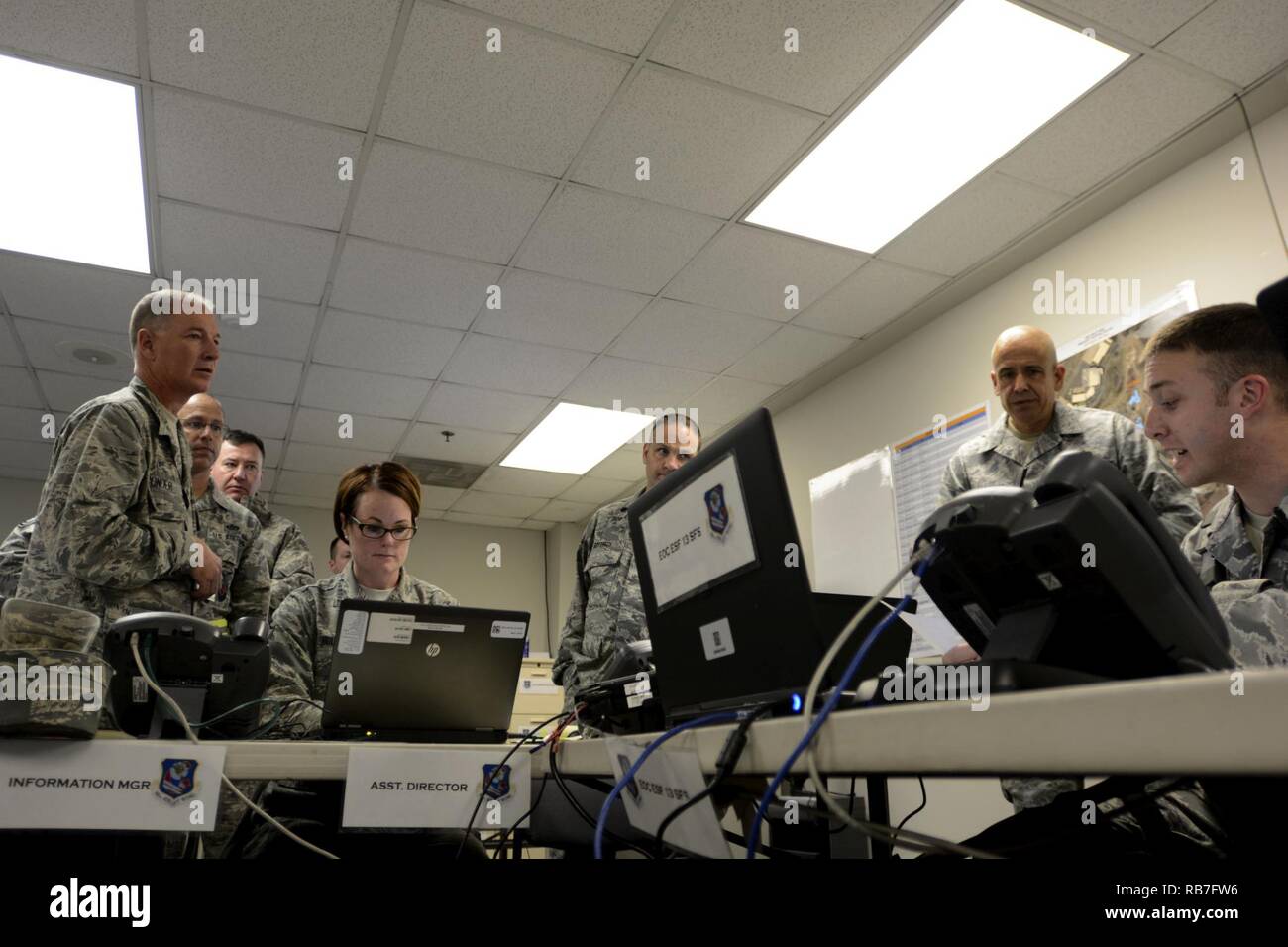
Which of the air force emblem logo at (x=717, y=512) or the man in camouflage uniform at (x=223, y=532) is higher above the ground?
the man in camouflage uniform at (x=223, y=532)

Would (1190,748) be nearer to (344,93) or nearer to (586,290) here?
(344,93)

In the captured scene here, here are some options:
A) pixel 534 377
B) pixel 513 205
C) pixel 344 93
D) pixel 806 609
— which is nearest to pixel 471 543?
pixel 534 377

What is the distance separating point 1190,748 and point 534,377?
390cm

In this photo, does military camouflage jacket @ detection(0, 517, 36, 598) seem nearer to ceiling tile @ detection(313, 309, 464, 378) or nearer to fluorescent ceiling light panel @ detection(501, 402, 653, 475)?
ceiling tile @ detection(313, 309, 464, 378)

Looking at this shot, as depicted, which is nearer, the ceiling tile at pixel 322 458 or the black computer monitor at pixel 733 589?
the black computer monitor at pixel 733 589

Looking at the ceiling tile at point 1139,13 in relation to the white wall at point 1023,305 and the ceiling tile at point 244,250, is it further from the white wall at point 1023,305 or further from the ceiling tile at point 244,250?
the ceiling tile at point 244,250

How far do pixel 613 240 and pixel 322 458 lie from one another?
3.03 m

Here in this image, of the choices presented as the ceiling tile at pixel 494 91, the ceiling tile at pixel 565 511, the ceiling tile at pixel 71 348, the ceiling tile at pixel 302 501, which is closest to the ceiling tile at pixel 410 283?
the ceiling tile at pixel 494 91

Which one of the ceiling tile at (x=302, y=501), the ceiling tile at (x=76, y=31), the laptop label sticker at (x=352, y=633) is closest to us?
the laptop label sticker at (x=352, y=633)

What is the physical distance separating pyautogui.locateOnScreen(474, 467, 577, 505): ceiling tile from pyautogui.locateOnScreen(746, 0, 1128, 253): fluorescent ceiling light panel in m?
2.98

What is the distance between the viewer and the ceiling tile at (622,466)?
512 cm

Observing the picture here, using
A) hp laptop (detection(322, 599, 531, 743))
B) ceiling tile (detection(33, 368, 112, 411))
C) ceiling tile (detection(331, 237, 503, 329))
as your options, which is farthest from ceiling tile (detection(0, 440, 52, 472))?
hp laptop (detection(322, 599, 531, 743))

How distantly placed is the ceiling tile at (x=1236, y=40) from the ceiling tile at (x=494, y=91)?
1465 millimetres

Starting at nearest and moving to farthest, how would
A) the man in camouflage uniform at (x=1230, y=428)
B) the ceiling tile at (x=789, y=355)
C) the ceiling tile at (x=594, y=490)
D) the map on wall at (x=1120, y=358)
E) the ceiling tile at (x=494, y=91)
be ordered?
the man in camouflage uniform at (x=1230, y=428), the ceiling tile at (x=494, y=91), the map on wall at (x=1120, y=358), the ceiling tile at (x=789, y=355), the ceiling tile at (x=594, y=490)
